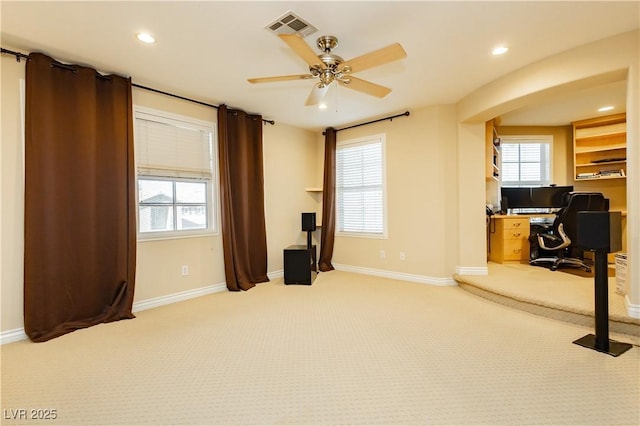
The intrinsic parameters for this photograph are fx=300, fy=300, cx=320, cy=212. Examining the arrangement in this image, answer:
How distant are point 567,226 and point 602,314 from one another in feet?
7.42

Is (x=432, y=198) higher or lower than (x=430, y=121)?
lower

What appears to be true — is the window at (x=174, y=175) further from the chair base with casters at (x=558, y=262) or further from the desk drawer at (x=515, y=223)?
the chair base with casters at (x=558, y=262)

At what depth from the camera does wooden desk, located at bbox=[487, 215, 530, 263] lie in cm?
481

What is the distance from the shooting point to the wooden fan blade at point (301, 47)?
1906mm

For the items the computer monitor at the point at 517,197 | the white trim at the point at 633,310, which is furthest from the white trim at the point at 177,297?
the computer monitor at the point at 517,197

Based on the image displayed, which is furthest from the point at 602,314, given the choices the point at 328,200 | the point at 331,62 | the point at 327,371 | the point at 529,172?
Result: the point at 529,172

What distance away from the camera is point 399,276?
466 cm

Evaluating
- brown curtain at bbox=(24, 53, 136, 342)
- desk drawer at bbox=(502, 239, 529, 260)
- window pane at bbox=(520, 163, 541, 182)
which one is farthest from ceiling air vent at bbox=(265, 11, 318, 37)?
window pane at bbox=(520, 163, 541, 182)

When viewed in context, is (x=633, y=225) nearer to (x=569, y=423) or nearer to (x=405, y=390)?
(x=569, y=423)

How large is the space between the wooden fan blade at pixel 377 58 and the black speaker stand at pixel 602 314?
2.18 m

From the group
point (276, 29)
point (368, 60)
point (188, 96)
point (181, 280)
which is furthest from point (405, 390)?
point (188, 96)

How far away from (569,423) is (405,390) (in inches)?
32.6

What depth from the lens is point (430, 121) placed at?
429 cm

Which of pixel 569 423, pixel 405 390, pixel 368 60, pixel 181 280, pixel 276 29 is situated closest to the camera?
pixel 569 423
